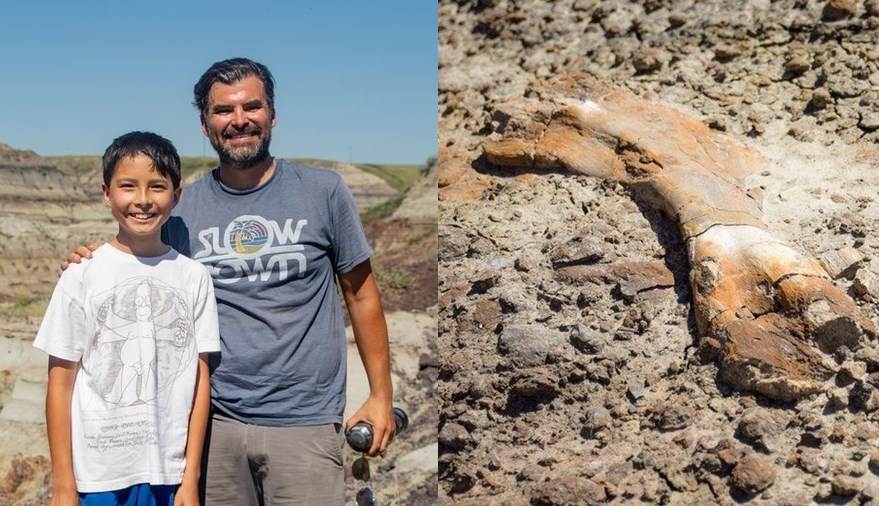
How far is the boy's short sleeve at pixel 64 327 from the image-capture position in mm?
2100

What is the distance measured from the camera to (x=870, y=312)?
3.12m

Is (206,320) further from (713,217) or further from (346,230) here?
(713,217)

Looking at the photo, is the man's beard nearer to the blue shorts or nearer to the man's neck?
the man's neck

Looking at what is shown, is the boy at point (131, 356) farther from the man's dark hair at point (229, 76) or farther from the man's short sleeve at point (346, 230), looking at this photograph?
the man's short sleeve at point (346, 230)

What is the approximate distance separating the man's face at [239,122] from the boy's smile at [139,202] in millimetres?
220

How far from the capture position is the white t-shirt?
2.13m

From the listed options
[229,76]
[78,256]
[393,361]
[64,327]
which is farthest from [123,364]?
[393,361]

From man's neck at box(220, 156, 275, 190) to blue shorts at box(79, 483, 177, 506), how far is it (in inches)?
30.7

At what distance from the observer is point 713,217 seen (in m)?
3.43

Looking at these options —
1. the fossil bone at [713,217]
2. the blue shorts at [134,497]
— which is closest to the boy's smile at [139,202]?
the blue shorts at [134,497]

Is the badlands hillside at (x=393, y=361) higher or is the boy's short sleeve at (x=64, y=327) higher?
the boy's short sleeve at (x=64, y=327)

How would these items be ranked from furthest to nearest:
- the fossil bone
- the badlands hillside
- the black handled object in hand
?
the badlands hillside
the fossil bone
the black handled object in hand

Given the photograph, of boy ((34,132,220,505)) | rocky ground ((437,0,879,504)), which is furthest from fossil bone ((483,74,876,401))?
boy ((34,132,220,505))

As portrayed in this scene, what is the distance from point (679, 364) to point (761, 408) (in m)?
0.32
